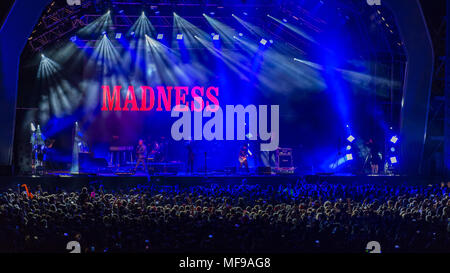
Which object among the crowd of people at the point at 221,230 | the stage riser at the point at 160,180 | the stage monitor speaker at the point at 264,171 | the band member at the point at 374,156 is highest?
the band member at the point at 374,156

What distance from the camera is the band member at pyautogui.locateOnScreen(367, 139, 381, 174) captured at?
18828mm

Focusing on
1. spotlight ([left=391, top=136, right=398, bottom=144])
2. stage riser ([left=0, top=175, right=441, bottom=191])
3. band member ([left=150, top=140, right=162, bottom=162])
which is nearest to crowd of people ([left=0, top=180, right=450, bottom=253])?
stage riser ([left=0, top=175, right=441, bottom=191])

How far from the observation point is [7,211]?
27.6ft

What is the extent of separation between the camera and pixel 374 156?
18.9 m

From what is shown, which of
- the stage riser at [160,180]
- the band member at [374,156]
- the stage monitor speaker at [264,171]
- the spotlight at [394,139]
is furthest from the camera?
the spotlight at [394,139]

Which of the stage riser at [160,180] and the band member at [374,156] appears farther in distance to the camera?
the band member at [374,156]

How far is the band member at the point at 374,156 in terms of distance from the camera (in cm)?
1883

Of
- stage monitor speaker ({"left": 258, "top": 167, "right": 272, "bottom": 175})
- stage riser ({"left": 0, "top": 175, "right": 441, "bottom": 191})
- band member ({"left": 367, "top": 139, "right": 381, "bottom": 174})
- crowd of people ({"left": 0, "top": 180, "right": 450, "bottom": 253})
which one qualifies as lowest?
crowd of people ({"left": 0, "top": 180, "right": 450, "bottom": 253})

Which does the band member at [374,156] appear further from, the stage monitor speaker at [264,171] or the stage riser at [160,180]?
the stage monitor speaker at [264,171]

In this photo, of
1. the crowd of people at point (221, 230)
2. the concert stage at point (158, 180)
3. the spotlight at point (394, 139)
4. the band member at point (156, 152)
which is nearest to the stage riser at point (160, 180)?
the concert stage at point (158, 180)

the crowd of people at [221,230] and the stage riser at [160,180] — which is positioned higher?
the stage riser at [160,180]

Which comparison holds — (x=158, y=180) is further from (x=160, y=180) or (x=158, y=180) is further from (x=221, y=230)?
(x=221, y=230)

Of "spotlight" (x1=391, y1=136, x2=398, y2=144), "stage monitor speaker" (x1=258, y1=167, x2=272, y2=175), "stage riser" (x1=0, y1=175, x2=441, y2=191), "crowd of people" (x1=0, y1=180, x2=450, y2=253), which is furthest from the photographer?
"spotlight" (x1=391, y1=136, x2=398, y2=144)

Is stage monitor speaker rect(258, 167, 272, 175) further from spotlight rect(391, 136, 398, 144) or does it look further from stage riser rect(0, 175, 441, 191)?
spotlight rect(391, 136, 398, 144)
